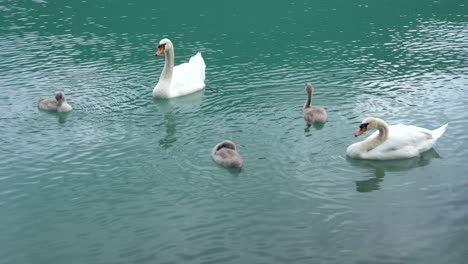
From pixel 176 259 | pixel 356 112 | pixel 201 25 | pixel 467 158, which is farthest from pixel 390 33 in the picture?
pixel 176 259

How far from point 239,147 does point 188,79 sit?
6.93 m

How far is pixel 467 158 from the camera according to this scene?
17.9 metres

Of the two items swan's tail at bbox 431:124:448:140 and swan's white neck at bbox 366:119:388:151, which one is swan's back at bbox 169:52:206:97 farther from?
swan's tail at bbox 431:124:448:140

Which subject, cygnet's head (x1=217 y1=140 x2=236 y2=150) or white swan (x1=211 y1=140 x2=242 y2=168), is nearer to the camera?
white swan (x1=211 y1=140 x2=242 y2=168)

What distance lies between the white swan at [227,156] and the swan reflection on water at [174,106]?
117 inches

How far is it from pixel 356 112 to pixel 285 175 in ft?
18.4

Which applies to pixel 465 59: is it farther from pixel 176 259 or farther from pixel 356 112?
pixel 176 259

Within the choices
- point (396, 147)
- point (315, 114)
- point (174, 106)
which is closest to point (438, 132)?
point (396, 147)

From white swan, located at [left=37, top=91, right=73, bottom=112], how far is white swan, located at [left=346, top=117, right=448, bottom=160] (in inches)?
389

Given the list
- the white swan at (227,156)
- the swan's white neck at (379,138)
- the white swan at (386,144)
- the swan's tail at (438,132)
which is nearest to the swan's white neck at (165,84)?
the white swan at (227,156)

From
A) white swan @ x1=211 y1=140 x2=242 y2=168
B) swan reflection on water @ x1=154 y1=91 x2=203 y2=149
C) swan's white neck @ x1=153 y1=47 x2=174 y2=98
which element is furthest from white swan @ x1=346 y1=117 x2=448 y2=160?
swan's white neck @ x1=153 y1=47 x2=174 y2=98

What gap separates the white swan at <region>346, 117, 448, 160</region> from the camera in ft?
58.5

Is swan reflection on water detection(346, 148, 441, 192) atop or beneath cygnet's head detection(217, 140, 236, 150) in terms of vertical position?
beneath

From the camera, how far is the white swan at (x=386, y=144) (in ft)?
58.5
